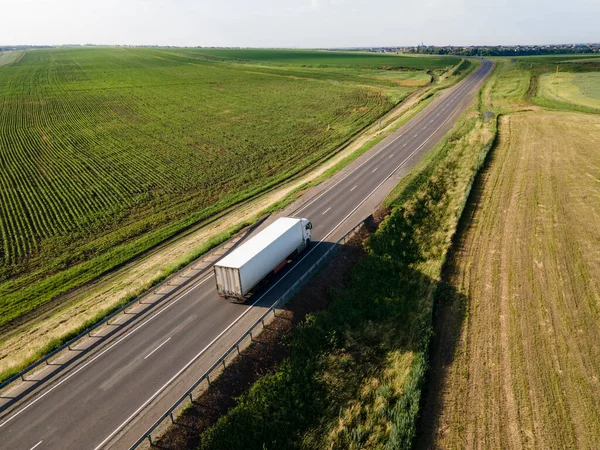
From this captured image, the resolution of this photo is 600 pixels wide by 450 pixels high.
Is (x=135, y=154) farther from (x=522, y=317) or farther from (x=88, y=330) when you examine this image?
(x=522, y=317)

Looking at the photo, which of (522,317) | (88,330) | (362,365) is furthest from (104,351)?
(522,317)

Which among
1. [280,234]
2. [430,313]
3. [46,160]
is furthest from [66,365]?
[46,160]

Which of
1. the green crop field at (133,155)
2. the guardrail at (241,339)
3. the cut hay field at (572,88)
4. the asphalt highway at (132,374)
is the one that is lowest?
the green crop field at (133,155)

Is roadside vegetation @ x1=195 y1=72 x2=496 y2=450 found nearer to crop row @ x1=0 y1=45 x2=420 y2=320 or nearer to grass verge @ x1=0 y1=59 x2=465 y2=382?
grass verge @ x1=0 y1=59 x2=465 y2=382

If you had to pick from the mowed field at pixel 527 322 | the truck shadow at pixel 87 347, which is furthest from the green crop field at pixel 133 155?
the mowed field at pixel 527 322

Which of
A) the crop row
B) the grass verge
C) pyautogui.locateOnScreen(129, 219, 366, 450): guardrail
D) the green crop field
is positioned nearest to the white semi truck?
pyautogui.locateOnScreen(129, 219, 366, 450): guardrail

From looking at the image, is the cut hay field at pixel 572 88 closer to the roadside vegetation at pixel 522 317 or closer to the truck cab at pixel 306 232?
the roadside vegetation at pixel 522 317
